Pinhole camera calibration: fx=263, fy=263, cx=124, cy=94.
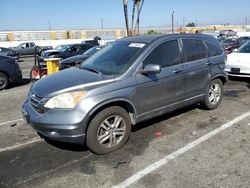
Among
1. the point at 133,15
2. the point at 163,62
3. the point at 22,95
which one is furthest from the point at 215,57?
the point at 133,15

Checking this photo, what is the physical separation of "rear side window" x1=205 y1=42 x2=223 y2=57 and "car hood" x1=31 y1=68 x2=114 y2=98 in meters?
2.65

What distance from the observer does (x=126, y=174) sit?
341 cm

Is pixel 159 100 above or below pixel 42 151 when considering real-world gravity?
above

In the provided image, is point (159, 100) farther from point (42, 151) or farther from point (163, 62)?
point (42, 151)

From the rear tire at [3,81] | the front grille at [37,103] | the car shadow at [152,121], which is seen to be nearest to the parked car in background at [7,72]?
the rear tire at [3,81]

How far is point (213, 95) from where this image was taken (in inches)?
230

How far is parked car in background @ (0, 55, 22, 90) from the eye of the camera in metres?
→ 9.35

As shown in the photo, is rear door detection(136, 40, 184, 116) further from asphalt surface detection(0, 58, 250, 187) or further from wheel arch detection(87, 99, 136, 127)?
asphalt surface detection(0, 58, 250, 187)

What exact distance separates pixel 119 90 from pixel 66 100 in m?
0.79

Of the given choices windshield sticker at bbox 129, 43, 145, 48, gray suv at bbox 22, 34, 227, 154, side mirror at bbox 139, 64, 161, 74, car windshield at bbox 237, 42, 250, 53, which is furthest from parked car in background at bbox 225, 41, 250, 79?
side mirror at bbox 139, 64, 161, 74

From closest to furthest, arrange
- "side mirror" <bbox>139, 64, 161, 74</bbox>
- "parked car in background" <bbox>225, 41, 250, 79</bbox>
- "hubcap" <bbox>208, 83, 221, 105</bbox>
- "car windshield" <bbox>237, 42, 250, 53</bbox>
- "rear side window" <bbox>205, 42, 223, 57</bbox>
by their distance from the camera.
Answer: "side mirror" <bbox>139, 64, 161, 74</bbox> → "rear side window" <bbox>205, 42, 223, 57</bbox> → "hubcap" <bbox>208, 83, 221, 105</bbox> → "parked car in background" <bbox>225, 41, 250, 79</bbox> → "car windshield" <bbox>237, 42, 250, 53</bbox>

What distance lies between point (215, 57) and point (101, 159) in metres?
3.41

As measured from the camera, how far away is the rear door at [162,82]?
4.25m

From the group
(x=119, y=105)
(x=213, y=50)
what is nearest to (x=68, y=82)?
(x=119, y=105)
